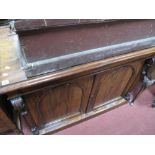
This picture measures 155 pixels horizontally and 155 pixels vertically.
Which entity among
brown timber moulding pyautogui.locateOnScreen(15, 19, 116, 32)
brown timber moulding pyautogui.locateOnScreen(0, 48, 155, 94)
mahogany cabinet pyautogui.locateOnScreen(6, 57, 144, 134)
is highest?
brown timber moulding pyautogui.locateOnScreen(15, 19, 116, 32)

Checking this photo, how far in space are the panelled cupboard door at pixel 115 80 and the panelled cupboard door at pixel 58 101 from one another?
61 millimetres

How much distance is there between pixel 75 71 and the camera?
2.40ft

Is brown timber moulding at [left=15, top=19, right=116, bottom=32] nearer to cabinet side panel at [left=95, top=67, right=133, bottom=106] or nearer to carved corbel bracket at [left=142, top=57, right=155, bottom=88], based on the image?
cabinet side panel at [left=95, top=67, right=133, bottom=106]

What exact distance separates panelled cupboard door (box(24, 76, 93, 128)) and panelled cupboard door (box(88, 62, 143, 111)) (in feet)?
0.20

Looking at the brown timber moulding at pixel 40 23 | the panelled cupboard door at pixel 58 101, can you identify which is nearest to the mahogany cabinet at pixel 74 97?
the panelled cupboard door at pixel 58 101

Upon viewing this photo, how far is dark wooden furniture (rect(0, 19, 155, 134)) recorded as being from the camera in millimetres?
645

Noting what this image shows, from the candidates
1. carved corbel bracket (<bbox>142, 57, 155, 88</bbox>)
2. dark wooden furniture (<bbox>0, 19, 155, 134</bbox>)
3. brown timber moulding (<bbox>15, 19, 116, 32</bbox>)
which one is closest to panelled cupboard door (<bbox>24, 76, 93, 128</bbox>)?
dark wooden furniture (<bbox>0, 19, 155, 134</bbox>)

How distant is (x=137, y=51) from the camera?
0.88 metres

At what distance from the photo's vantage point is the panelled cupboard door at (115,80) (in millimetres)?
977

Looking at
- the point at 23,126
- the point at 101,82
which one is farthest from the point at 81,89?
the point at 23,126

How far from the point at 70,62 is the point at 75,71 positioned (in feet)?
0.17

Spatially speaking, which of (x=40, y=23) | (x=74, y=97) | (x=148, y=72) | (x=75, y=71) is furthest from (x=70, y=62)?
(x=148, y=72)

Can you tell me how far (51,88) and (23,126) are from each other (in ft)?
2.33

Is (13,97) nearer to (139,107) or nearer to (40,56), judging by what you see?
(40,56)
